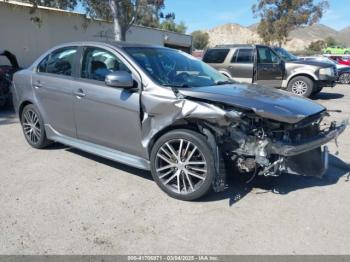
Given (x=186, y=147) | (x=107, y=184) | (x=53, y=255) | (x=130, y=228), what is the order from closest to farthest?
(x=53, y=255) → (x=130, y=228) → (x=186, y=147) → (x=107, y=184)

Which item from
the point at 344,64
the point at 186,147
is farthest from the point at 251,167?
the point at 344,64

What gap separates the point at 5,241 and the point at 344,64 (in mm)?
22308

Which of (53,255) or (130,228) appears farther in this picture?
(130,228)

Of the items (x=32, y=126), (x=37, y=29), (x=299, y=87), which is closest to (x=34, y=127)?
(x=32, y=126)

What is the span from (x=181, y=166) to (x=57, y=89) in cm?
228

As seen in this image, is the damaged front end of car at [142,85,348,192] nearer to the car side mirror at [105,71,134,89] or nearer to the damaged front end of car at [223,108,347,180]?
the damaged front end of car at [223,108,347,180]

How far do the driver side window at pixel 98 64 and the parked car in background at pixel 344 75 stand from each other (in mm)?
17839

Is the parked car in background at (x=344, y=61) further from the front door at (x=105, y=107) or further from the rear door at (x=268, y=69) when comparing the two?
the front door at (x=105, y=107)

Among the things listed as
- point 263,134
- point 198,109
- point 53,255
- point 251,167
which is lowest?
point 53,255

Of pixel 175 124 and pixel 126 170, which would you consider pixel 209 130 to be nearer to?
pixel 175 124

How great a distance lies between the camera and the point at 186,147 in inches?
164

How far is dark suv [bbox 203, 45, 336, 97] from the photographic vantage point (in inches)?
486

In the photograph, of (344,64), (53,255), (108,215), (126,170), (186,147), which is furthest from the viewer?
(344,64)

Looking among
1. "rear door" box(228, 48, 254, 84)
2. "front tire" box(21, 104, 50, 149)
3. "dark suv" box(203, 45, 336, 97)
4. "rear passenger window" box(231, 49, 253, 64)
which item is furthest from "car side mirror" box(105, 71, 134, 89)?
"rear passenger window" box(231, 49, 253, 64)
